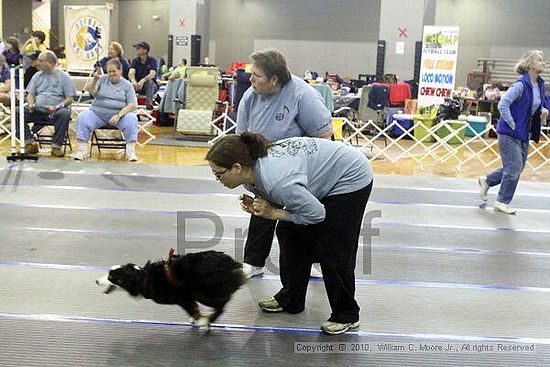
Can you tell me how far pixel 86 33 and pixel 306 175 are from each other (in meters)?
10.9

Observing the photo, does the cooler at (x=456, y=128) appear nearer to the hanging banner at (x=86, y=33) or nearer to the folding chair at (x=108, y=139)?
the folding chair at (x=108, y=139)

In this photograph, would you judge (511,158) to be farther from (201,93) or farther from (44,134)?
(201,93)

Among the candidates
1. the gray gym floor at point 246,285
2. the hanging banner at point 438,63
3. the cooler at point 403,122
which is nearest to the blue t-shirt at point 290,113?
the gray gym floor at point 246,285

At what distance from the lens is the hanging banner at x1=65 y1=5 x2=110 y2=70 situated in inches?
492

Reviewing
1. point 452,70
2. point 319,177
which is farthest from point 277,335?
point 452,70

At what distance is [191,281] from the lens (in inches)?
111

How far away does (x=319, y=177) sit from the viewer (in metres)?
2.71

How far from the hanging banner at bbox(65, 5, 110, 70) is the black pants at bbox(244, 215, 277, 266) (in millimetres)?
9638

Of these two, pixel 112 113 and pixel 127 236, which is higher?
pixel 112 113

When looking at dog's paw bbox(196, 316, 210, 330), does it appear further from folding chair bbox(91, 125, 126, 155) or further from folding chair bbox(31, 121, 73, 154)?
folding chair bbox(31, 121, 73, 154)

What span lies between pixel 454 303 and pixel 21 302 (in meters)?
2.20

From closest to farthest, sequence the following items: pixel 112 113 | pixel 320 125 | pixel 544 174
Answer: pixel 320 125
pixel 112 113
pixel 544 174

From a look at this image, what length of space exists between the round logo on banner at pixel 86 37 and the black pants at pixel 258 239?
9.82m

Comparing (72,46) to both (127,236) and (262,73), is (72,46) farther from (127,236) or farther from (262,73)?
(262,73)
